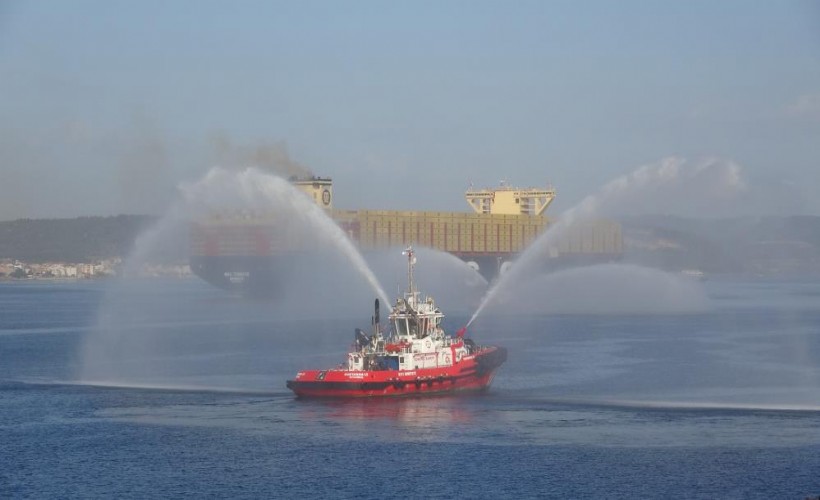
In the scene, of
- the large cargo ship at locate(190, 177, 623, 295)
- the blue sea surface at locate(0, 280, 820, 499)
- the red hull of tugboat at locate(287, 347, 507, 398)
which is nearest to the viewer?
the blue sea surface at locate(0, 280, 820, 499)

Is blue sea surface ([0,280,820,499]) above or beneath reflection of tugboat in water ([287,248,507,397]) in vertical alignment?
beneath

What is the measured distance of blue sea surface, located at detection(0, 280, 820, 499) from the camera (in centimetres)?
3566

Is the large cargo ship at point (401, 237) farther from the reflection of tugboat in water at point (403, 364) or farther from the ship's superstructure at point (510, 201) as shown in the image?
the reflection of tugboat in water at point (403, 364)

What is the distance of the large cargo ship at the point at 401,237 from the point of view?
115 m

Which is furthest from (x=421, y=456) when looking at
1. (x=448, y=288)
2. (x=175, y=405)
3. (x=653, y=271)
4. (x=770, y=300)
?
(x=653, y=271)

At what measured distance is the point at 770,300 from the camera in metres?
142

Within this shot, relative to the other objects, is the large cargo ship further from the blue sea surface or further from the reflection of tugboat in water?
the reflection of tugboat in water

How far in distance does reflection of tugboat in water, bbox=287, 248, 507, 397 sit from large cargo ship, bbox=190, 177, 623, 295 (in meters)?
60.0

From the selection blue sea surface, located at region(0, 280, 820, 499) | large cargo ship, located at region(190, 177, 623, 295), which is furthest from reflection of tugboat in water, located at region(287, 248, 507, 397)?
large cargo ship, located at region(190, 177, 623, 295)

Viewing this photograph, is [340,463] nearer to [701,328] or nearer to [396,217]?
[701,328]

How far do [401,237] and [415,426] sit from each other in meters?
84.5

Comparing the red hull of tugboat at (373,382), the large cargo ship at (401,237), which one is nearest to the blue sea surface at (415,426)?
the red hull of tugboat at (373,382)

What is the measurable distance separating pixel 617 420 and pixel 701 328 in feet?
163

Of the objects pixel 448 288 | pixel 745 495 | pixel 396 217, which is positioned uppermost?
pixel 396 217
